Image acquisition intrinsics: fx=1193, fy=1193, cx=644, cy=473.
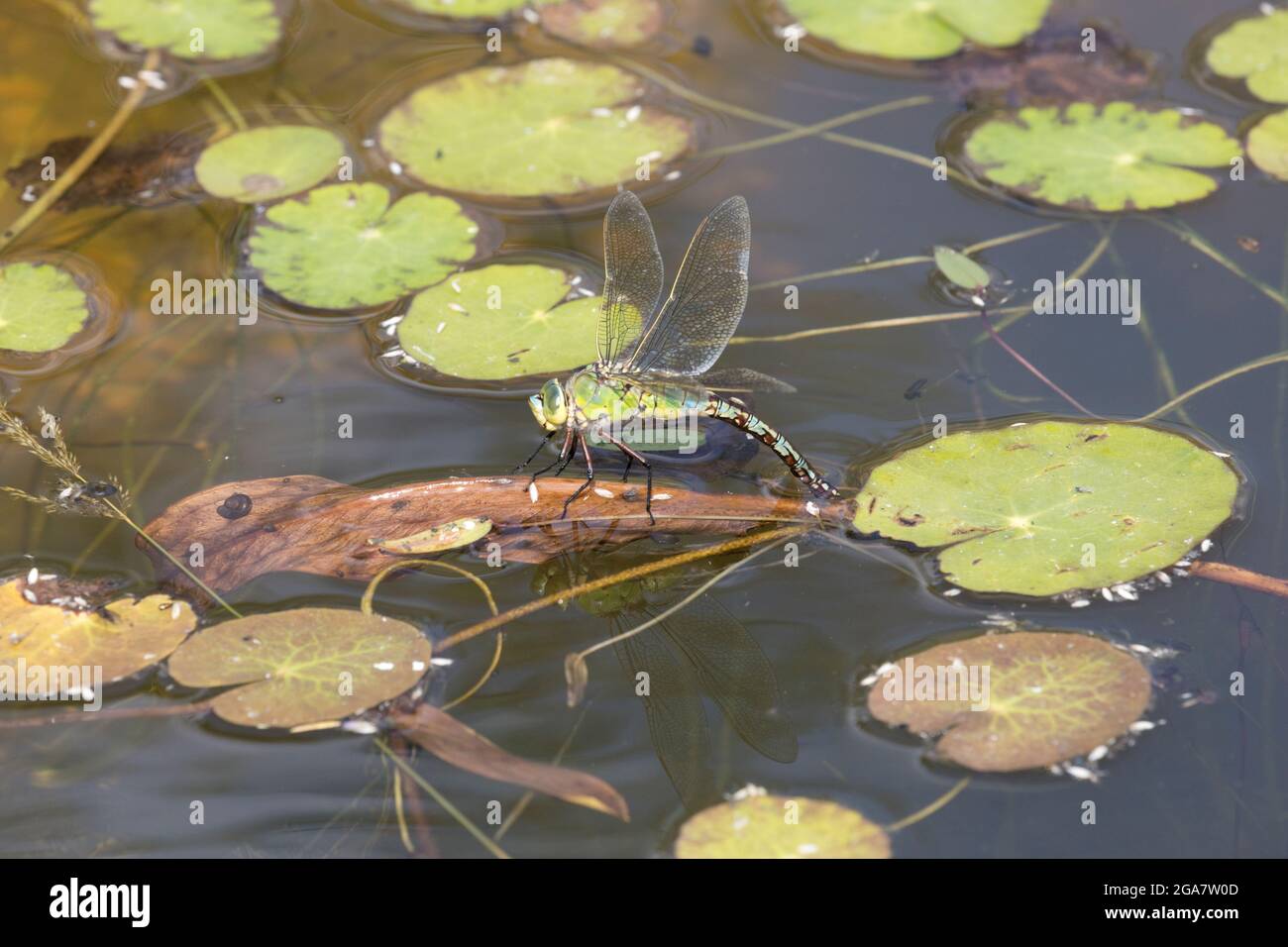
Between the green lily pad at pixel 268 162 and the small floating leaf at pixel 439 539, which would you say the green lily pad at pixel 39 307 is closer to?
the green lily pad at pixel 268 162

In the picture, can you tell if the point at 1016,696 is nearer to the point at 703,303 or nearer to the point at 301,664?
the point at 703,303

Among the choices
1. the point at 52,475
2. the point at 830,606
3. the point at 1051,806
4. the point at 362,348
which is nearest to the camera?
the point at 1051,806

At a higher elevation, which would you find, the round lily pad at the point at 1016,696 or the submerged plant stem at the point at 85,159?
the submerged plant stem at the point at 85,159

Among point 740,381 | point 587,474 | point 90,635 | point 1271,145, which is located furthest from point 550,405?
point 1271,145

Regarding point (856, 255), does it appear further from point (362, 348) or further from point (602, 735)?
point (602, 735)

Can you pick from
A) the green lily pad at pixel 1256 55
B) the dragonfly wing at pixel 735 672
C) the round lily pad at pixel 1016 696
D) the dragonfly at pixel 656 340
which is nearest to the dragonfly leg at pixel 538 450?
the dragonfly at pixel 656 340

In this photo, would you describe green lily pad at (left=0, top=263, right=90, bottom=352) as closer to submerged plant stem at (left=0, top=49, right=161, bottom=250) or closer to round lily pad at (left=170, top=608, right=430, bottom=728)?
submerged plant stem at (left=0, top=49, right=161, bottom=250)

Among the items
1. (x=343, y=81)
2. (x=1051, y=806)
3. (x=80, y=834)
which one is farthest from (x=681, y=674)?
(x=343, y=81)
